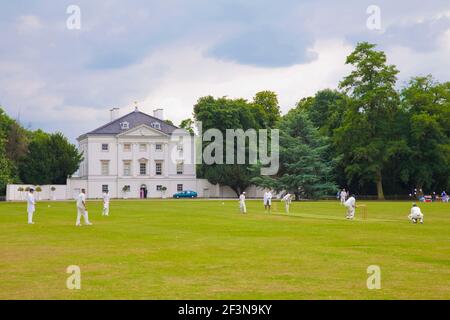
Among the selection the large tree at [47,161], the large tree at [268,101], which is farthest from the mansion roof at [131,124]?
the large tree at [268,101]

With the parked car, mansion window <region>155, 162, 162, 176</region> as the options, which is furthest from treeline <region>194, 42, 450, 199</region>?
mansion window <region>155, 162, 162, 176</region>

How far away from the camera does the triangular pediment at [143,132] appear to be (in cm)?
9919

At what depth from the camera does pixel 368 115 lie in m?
82.2

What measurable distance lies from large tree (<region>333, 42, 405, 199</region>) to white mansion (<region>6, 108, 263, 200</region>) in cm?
2005

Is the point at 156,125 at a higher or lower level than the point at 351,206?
higher

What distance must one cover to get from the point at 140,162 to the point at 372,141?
3605 cm

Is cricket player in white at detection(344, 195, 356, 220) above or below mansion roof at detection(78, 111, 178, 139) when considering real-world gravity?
below

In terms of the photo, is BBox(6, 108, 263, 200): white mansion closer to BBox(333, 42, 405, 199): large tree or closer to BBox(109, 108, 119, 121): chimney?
BBox(109, 108, 119, 121): chimney

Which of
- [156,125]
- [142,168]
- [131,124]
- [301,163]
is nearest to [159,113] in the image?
[156,125]

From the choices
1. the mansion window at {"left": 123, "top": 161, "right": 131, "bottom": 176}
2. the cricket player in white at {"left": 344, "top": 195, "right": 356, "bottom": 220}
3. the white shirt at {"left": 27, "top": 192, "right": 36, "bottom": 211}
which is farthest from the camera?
the mansion window at {"left": 123, "top": 161, "right": 131, "bottom": 176}

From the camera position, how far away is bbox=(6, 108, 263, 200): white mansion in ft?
325

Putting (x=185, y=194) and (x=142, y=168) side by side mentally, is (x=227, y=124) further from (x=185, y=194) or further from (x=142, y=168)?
(x=142, y=168)

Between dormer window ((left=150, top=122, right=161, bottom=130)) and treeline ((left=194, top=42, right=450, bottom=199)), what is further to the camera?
dormer window ((left=150, top=122, right=161, bottom=130))

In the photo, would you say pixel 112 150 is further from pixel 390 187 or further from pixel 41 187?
pixel 390 187
